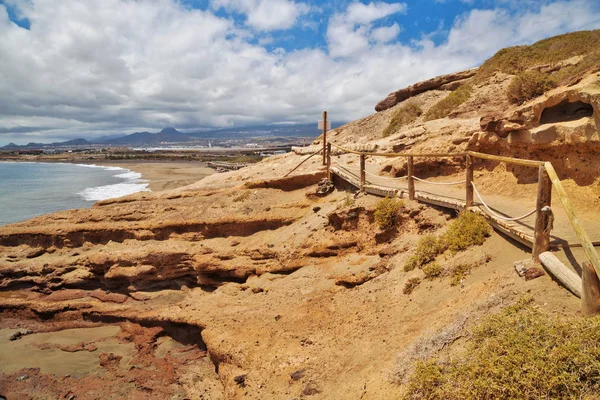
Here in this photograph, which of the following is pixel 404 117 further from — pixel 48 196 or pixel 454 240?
Answer: pixel 48 196

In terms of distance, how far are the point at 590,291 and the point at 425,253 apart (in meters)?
3.42

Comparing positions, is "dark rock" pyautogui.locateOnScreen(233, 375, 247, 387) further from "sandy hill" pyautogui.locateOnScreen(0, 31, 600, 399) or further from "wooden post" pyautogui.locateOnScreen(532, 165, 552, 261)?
"wooden post" pyautogui.locateOnScreen(532, 165, 552, 261)

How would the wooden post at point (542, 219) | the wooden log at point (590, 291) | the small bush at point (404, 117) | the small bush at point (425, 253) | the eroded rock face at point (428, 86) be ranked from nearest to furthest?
the wooden log at point (590, 291), the wooden post at point (542, 219), the small bush at point (425, 253), the small bush at point (404, 117), the eroded rock face at point (428, 86)

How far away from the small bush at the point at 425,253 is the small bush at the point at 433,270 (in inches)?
14.2

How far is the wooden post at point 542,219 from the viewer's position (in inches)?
177

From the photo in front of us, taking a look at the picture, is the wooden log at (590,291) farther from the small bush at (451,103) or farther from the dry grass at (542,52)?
the dry grass at (542,52)

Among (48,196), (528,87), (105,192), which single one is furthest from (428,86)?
(48,196)

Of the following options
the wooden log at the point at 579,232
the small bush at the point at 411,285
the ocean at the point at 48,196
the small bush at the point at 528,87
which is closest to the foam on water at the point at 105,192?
the ocean at the point at 48,196

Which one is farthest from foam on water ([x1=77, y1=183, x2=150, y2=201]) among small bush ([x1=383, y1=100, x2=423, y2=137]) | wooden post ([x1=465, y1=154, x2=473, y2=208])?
wooden post ([x1=465, y1=154, x2=473, y2=208])

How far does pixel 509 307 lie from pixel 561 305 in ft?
1.49

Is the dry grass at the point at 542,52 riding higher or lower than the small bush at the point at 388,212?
higher

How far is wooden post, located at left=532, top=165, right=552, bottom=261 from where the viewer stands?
448 cm

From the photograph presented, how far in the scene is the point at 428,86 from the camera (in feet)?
88.2

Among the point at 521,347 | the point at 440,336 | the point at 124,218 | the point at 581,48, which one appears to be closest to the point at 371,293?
the point at 440,336
